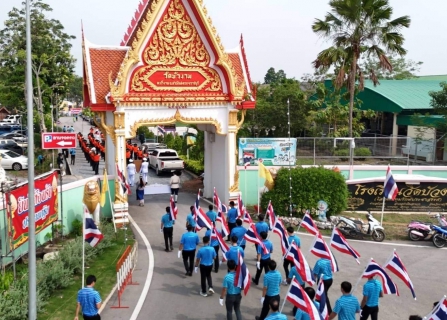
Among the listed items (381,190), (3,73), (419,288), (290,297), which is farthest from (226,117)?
(3,73)

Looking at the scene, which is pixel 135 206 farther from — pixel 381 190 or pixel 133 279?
pixel 381 190

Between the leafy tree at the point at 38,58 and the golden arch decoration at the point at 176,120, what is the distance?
18439mm

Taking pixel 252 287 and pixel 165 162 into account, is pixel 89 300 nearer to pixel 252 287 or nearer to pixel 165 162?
pixel 252 287

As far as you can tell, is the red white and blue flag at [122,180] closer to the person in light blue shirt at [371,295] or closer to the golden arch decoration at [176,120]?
the golden arch decoration at [176,120]

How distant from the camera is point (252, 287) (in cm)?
1245

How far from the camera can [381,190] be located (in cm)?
2023

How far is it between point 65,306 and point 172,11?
12.2m

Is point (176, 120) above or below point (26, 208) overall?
above

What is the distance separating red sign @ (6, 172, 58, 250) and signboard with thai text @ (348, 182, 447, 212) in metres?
12.1

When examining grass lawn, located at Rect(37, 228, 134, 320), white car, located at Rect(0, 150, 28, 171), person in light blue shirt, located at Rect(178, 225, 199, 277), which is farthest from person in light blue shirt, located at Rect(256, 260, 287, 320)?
white car, located at Rect(0, 150, 28, 171)

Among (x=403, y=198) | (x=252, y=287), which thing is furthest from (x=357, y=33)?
(x=252, y=287)

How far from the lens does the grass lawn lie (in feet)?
34.5

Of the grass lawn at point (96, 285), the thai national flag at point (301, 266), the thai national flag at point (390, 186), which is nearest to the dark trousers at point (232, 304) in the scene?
the thai national flag at point (301, 266)

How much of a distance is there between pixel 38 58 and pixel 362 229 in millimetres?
28429
